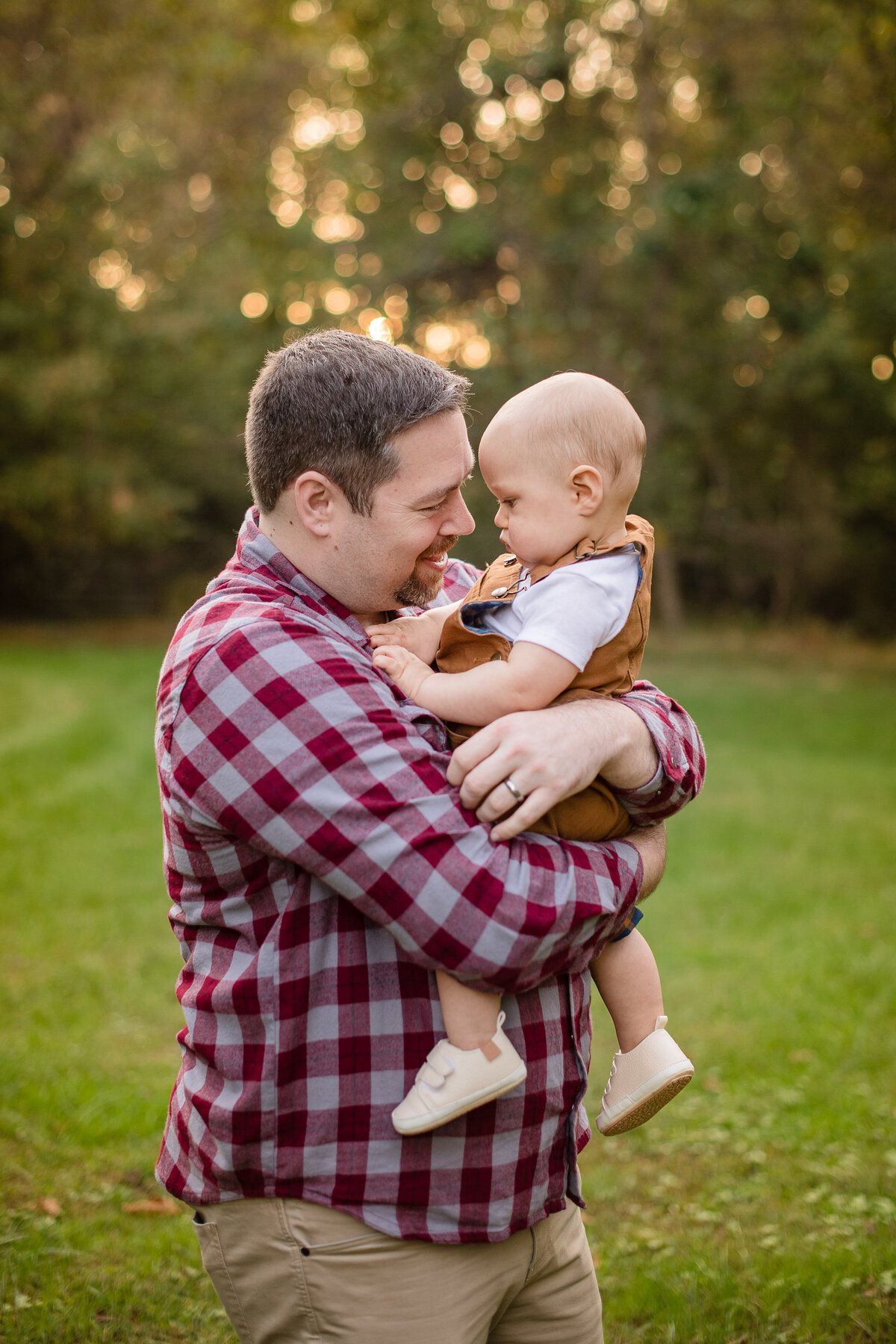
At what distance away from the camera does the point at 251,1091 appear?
176 centimetres

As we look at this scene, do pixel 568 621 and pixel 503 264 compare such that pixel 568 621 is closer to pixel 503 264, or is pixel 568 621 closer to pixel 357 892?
pixel 357 892

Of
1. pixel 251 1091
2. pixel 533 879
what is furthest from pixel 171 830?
pixel 533 879

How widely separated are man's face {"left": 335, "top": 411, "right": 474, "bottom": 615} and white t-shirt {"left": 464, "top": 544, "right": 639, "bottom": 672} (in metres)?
0.17

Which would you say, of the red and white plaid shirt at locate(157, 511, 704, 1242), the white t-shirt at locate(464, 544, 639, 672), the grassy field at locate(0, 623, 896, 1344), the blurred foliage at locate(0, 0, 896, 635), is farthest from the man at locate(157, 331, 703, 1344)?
the blurred foliage at locate(0, 0, 896, 635)

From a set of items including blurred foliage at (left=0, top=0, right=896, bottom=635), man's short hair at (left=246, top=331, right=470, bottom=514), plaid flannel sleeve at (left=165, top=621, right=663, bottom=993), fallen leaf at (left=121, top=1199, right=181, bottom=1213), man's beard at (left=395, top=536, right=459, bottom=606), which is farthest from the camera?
blurred foliage at (left=0, top=0, right=896, bottom=635)

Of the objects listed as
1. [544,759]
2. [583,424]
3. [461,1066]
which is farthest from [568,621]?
[461,1066]

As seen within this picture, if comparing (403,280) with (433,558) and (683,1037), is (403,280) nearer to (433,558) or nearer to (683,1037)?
(683,1037)

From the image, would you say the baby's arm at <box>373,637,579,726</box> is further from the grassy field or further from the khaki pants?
the grassy field

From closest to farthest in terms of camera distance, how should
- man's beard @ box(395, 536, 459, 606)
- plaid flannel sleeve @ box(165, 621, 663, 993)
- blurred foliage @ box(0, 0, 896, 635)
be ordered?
plaid flannel sleeve @ box(165, 621, 663, 993)
man's beard @ box(395, 536, 459, 606)
blurred foliage @ box(0, 0, 896, 635)

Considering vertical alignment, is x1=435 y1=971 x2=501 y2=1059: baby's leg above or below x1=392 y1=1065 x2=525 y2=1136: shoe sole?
above

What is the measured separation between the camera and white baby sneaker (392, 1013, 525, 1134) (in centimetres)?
169

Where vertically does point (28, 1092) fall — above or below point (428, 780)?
below

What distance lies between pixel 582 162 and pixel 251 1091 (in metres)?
21.1

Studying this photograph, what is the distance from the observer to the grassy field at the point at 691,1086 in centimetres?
341
